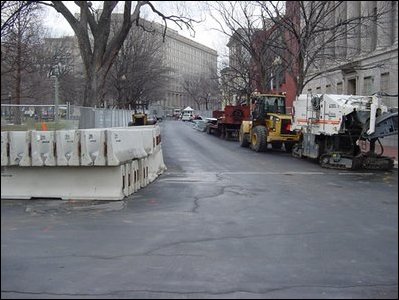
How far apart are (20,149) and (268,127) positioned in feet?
59.1

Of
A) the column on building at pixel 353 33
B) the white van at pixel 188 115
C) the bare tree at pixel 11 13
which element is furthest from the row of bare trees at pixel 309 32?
the white van at pixel 188 115

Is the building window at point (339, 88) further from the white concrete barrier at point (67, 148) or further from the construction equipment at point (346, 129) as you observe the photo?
the white concrete barrier at point (67, 148)

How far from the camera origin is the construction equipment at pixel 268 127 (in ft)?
81.9

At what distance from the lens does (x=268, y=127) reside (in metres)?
26.2

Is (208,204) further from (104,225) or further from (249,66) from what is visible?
(249,66)

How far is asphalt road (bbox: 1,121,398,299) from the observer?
16.4 feet

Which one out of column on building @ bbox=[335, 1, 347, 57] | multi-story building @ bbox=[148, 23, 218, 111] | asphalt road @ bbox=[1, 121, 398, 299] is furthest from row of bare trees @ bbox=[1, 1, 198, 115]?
column on building @ bbox=[335, 1, 347, 57]

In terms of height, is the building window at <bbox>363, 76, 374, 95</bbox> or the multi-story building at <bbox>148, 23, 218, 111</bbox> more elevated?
the multi-story building at <bbox>148, 23, 218, 111</bbox>

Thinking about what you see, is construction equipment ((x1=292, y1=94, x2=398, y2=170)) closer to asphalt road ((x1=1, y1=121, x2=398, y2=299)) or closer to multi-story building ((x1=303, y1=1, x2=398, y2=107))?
asphalt road ((x1=1, y1=121, x2=398, y2=299))

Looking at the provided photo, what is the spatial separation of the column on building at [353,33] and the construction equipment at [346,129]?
1004 cm

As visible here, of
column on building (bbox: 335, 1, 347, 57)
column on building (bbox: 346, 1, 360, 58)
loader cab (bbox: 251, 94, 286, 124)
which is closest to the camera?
loader cab (bbox: 251, 94, 286, 124)

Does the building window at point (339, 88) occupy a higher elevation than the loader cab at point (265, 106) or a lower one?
higher

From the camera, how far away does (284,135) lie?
2495 cm

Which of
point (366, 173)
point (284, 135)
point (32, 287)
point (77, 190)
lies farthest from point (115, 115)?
point (32, 287)
